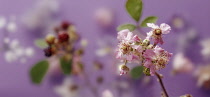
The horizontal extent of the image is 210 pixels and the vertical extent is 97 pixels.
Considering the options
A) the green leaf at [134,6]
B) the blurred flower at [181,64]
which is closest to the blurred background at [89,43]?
the blurred flower at [181,64]

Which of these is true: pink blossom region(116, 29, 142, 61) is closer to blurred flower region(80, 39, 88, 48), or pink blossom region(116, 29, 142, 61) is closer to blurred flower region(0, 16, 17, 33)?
blurred flower region(80, 39, 88, 48)

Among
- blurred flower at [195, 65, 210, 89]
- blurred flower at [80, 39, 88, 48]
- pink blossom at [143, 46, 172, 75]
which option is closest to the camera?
pink blossom at [143, 46, 172, 75]

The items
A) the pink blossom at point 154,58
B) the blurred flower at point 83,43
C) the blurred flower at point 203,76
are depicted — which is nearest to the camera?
the pink blossom at point 154,58

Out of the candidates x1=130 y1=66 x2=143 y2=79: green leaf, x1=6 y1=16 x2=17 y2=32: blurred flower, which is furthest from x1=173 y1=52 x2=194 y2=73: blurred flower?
x1=6 y1=16 x2=17 y2=32: blurred flower

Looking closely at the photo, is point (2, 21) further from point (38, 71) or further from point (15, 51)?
point (38, 71)

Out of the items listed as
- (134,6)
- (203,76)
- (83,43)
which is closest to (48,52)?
(83,43)

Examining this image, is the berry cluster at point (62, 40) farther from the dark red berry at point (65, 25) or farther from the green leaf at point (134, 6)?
the green leaf at point (134, 6)

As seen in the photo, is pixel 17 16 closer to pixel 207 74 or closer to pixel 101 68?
pixel 101 68
